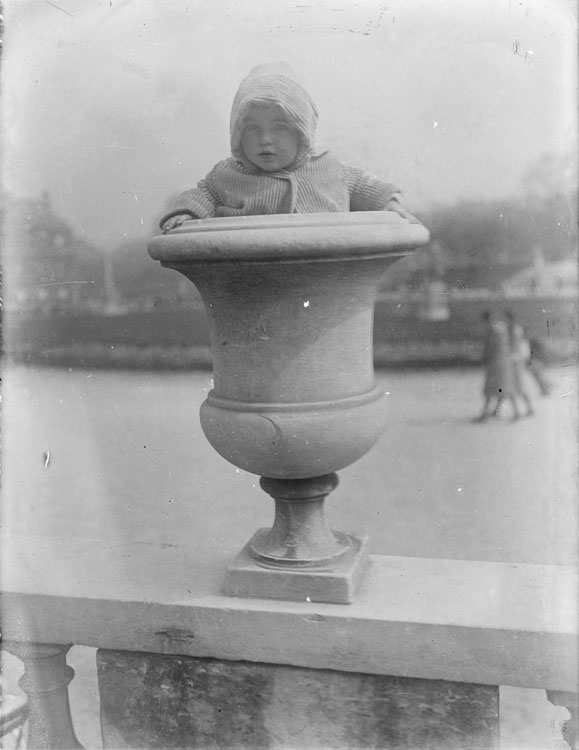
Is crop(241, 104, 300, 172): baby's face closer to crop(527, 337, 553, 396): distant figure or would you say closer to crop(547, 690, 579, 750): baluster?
crop(547, 690, 579, 750): baluster

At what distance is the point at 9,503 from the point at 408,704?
1.92m

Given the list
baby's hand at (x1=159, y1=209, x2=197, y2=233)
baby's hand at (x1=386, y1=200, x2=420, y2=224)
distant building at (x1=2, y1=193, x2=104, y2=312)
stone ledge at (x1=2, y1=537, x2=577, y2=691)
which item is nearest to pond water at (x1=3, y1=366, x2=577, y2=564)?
distant building at (x1=2, y1=193, x2=104, y2=312)

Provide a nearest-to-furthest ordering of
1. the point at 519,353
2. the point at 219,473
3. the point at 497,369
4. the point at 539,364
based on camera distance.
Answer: the point at 539,364
the point at 519,353
the point at 497,369
the point at 219,473

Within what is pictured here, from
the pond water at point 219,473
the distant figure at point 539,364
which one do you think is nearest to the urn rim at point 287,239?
the pond water at point 219,473

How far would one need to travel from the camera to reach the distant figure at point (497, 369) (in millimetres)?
4430

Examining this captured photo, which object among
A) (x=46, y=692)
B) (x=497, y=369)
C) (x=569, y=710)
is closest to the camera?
(x=569, y=710)

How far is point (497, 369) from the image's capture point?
15.4 feet

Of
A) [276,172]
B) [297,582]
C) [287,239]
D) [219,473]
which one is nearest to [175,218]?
[276,172]

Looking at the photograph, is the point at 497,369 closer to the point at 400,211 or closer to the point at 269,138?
the point at 400,211

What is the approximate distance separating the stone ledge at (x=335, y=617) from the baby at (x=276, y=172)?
1.30 m

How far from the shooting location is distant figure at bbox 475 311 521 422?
4430 mm

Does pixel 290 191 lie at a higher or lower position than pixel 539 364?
higher

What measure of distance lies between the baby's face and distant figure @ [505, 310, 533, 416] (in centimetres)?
234

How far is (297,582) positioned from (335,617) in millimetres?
186
